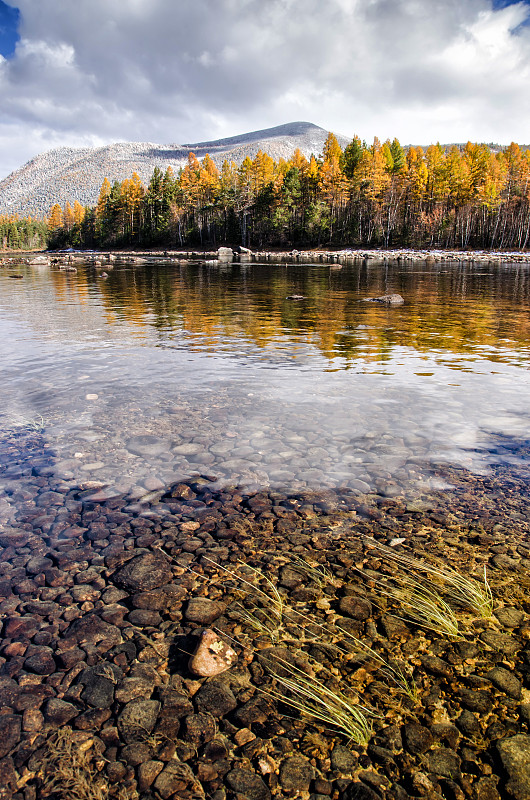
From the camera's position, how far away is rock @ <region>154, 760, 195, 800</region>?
192cm

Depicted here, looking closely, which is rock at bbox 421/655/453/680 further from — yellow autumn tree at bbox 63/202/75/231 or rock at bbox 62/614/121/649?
yellow autumn tree at bbox 63/202/75/231

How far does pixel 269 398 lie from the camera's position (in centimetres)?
703

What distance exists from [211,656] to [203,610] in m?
0.38

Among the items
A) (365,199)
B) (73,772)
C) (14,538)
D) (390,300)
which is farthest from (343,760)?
(365,199)

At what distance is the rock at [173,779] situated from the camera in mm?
1916

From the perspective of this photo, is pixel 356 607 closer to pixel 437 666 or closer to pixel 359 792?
pixel 437 666

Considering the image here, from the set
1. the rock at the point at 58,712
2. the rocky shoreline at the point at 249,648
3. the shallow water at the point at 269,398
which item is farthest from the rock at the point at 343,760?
the shallow water at the point at 269,398

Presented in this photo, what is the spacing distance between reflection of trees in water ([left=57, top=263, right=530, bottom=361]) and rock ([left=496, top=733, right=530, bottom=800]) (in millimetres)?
8090

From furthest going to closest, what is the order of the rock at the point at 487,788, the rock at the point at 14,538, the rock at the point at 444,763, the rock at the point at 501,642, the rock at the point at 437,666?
the rock at the point at 14,538, the rock at the point at 501,642, the rock at the point at 437,666, the rock at the point at 444,763, the rock at the point at 487,788

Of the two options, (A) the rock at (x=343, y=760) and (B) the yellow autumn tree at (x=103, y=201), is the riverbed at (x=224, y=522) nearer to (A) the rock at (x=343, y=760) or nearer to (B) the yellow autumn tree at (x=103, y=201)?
(A) the rock at (x=343, y=760)

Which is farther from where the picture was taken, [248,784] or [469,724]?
[469,724]

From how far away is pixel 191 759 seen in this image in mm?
2053

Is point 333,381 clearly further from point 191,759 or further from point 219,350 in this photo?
point 191,759

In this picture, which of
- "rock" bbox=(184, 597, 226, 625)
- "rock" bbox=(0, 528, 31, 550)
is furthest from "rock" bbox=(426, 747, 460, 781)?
"rock" bbox=(0, 528, 31, 550)
